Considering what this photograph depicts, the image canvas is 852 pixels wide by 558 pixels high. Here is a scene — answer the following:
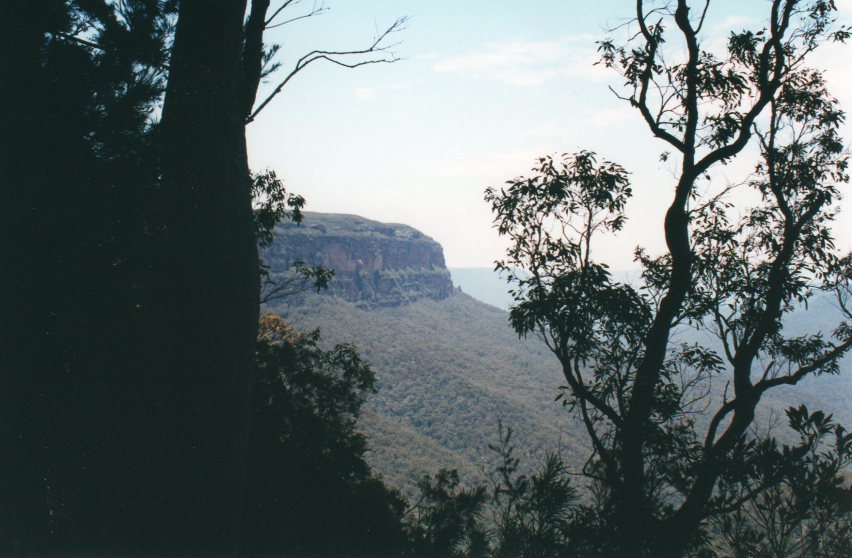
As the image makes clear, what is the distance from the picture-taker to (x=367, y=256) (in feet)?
288

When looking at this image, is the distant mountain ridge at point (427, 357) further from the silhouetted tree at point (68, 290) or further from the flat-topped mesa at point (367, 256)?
the silhouetted tree at point (68, 290)

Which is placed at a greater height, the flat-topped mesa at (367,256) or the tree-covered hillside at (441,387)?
the flat-topped mesa at (367,256)

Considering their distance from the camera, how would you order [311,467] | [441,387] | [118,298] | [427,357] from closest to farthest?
[118,298], [311,467], [441,387], [427,357]

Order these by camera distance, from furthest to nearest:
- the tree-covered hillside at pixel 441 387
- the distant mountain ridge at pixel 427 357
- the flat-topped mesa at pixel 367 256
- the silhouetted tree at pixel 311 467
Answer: the flat-topped mesa at pixel 367 256 → the distant mountain ridge at pixel 427 357 → the tree-covered hillside at pixel 441 387 → the silhouetted tree at pixel 311 467

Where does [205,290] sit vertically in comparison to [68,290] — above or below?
above

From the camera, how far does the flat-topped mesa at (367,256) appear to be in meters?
77.4

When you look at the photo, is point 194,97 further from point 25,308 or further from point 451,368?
point 451,368

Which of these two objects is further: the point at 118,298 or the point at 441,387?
the point at 441,387

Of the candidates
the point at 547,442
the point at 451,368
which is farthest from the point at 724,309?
the point at 451,368

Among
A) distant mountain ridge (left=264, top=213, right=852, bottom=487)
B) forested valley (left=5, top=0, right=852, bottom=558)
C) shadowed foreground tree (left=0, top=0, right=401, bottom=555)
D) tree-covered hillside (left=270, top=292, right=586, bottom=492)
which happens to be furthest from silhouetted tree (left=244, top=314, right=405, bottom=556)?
tree-covered hillside (left=270, top=292, right=586, bottom=492)

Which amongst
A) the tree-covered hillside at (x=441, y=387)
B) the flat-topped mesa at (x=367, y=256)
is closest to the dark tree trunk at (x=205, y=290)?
the tree-covered hillside at (x=441, y=387)

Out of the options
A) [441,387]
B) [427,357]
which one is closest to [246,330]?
[441,387]

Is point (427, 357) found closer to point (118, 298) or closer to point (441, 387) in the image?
point (441, 387)

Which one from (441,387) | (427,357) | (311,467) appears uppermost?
(311,467)
